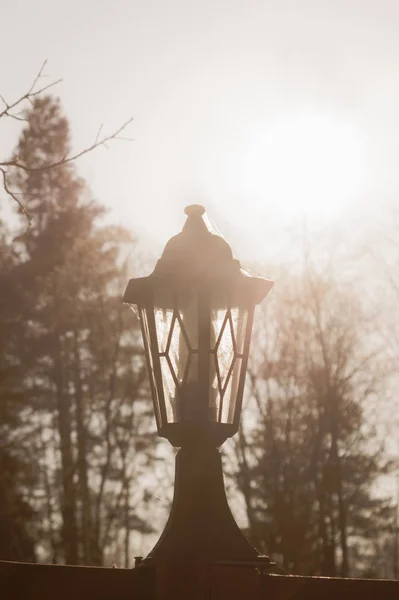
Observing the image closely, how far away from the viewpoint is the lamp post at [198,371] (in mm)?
3973

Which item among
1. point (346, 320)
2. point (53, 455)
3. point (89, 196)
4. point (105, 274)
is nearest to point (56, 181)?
point (89, 196)

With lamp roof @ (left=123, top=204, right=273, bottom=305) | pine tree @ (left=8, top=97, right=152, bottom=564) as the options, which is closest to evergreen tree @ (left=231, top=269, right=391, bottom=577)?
pine tree @ (left=8, top=97, right=152, bottom=564)

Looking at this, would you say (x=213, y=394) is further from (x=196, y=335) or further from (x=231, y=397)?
(x=196, y=335)

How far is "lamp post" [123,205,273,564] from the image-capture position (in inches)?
156

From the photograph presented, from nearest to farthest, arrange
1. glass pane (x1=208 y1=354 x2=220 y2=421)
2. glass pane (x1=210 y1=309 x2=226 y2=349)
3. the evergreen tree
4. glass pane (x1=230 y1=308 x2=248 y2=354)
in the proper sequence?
glass pane (x1=208 y1=354 x2=220 y2=421)
glass pane (x1=210 y1=309 x2=226 y2=349)
glass pane (x1=230 y1=308 x2=248 y2=354)
the evergreen tree

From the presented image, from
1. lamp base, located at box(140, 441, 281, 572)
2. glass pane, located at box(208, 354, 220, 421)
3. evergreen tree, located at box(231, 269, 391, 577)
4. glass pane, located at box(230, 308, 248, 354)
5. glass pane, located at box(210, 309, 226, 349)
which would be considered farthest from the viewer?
evergreen tree, located at box(231, 269, 391, 577)

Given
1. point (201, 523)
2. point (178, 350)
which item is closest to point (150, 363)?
point (178, 350)

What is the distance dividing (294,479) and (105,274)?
800 cm

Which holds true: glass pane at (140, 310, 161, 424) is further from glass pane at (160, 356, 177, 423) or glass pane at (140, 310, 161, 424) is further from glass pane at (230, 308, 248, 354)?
glass pane at (230, 308, 248, 354)

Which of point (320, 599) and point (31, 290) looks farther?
point (31, 290)

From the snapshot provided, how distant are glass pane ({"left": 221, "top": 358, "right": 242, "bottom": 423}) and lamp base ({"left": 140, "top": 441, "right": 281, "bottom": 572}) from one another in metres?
0.17

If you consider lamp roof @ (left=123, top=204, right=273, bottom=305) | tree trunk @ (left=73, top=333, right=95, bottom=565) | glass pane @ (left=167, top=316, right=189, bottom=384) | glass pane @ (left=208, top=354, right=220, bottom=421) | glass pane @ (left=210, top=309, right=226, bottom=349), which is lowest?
glass pane @ (left=208, top=354, right=220, bottom=421)

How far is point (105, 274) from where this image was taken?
2612 cm

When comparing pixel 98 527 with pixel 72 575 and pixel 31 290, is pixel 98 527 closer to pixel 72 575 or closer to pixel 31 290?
pixel 31 290
